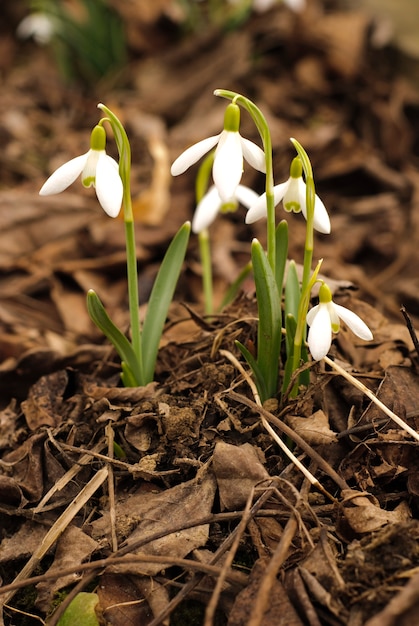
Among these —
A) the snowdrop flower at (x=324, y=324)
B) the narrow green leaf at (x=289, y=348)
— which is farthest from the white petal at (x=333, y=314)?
the narrow green leaf at (x=289, y=348)

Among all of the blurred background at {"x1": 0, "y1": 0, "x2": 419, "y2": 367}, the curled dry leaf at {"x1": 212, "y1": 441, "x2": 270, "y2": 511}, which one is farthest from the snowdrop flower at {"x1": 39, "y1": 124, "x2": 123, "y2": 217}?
the blurred background at {"x1": 0, "y1": 0, "x2": 419, "y2": 367}

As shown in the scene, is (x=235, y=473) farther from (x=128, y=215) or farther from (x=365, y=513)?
(x=128, y=215)

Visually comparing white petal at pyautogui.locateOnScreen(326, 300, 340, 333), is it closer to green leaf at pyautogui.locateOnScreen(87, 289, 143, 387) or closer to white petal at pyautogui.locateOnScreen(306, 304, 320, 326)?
white petal at pyautogui.locateOnScreen(306, 304, 320, 326)

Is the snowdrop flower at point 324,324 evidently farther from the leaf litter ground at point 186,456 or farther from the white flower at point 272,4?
the white flower at point 272,4

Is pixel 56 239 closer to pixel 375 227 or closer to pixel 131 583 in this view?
pixel 375 227

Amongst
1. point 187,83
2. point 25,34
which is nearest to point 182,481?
point 187,83

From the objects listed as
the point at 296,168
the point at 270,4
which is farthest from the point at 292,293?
the point at 270,4
